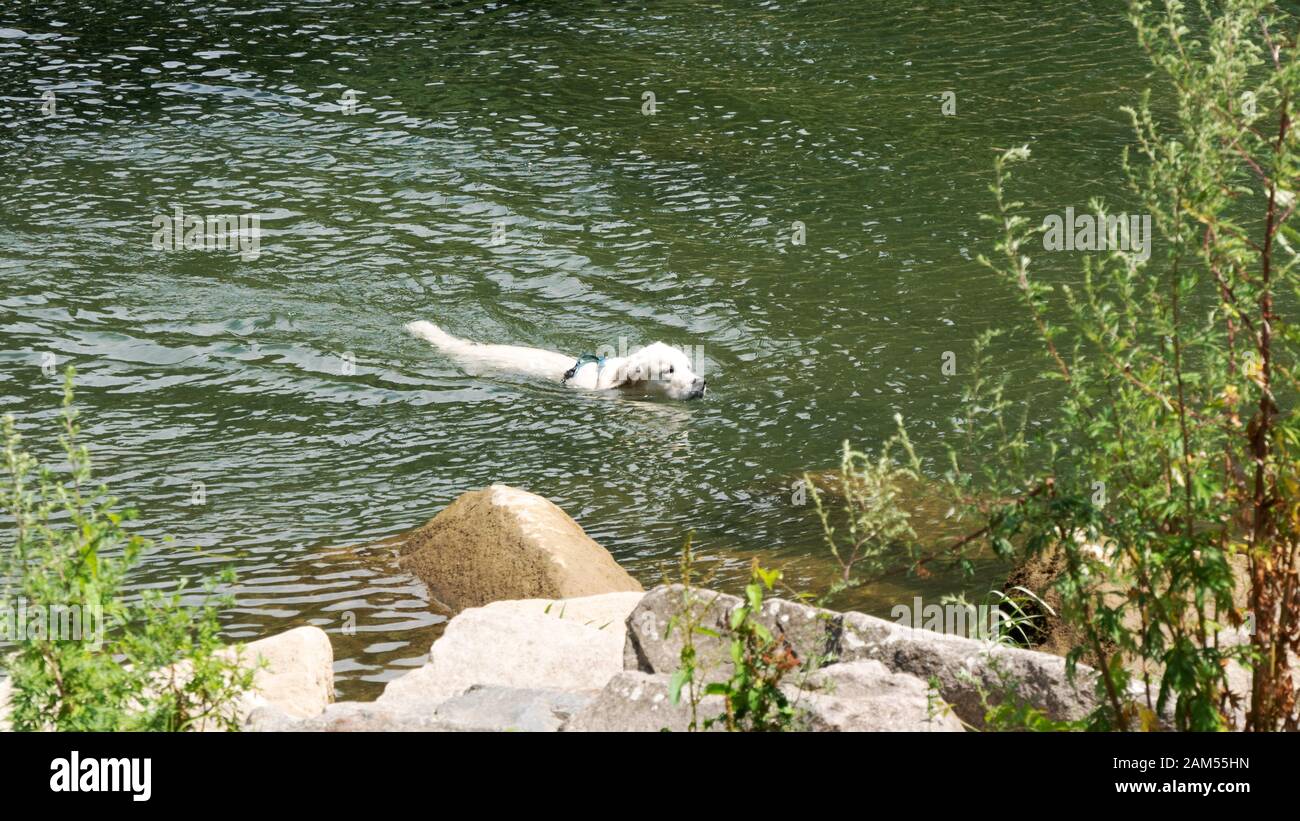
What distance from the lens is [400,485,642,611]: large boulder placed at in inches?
294

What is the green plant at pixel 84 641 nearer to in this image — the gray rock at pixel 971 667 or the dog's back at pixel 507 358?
the gray rock at pixel 971 667

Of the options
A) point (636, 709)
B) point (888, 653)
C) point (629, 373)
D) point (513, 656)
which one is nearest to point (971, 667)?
point (888, 653)

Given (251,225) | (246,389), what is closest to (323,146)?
(251,225)

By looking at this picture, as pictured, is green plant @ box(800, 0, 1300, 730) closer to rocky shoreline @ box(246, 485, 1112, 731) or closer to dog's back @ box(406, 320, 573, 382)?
rocky shoreline @ box(246, 485, 1112, 731)

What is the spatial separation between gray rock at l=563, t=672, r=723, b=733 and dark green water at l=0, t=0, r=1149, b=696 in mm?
2385

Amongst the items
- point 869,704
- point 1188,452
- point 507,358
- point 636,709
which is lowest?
point 636,709

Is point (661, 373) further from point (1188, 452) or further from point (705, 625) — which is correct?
point (1188, 452)

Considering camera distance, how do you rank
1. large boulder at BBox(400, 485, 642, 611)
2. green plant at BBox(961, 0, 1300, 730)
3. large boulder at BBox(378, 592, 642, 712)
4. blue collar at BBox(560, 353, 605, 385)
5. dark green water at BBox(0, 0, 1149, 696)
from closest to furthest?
green plant at BBox(961, 0, 1300, 730) < large boulder at BBox(378, 592, 642, 712) < large boulder at BBox(400, 485, 642, 611) < dark green water at BBox(0, 0, 1149, 696) < blue collar at BBox(560, 353, 605, 385)

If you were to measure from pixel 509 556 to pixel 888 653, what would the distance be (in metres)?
2.91

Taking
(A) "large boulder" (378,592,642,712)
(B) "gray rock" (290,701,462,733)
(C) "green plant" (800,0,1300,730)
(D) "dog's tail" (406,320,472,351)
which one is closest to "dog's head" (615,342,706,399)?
(D) "dog's tail" (406,320,472,351)

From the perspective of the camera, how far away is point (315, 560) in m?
8.25

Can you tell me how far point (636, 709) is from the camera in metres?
4.50

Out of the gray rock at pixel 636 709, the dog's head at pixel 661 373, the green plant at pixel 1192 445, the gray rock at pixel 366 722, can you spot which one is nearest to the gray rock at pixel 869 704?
the gray rock at pixel 636 709
